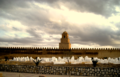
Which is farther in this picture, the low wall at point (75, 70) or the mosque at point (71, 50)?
the mosque at point (71, 50)

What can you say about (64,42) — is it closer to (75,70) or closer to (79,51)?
(79,51)

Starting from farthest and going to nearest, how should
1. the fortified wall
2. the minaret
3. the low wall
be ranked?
the minaret < the fortified wall < the low wall

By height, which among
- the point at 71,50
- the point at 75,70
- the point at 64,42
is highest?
the point at 64,42

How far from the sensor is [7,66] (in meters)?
16.2

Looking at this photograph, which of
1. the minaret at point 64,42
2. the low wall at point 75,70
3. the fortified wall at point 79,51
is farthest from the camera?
the minaret at point 64,42

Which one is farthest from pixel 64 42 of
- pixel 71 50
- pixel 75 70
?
pixel 75 70

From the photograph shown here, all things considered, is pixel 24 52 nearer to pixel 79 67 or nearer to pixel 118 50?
pixel 79 67

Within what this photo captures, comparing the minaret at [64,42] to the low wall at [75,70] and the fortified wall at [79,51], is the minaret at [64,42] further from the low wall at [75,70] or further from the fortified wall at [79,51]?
the low wall at [75,70]

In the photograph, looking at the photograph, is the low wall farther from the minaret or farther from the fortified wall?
the minaret

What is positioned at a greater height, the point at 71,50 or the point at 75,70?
the point at 71,50

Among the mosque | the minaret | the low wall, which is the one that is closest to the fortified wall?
the mosque

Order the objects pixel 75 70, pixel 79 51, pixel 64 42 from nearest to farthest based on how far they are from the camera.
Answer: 1. pixel 75 70
2. pixel 79 51
3. pixel 64 42

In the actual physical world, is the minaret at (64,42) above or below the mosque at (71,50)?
above

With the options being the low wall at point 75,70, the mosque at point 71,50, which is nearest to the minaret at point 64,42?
the mosque at point 71,50
